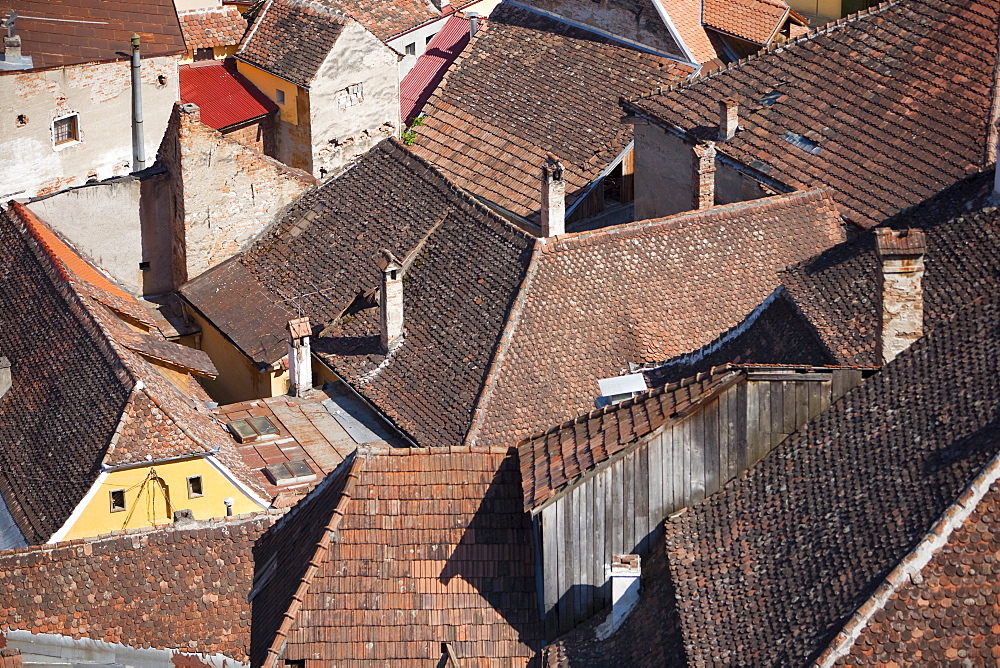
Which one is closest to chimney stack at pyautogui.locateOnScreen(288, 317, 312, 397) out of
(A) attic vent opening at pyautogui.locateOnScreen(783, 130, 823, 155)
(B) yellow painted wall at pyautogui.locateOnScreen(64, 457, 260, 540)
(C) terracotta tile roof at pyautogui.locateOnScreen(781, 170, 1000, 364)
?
(B) yellow painted wall at pyautogui.locateOnScreen(64, 457, 260, 540)

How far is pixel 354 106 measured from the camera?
148 feet

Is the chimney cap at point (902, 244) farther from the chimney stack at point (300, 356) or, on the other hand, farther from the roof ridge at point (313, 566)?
the chimney stack at point (300, 356)

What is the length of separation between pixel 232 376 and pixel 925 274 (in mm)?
18327

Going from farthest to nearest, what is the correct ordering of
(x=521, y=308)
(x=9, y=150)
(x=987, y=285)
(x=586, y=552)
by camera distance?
(x=9, y=150) → (x=521, y=308) → (x=987, y=285) → (x=586, y=552)

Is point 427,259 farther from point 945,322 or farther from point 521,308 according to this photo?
point 945,322

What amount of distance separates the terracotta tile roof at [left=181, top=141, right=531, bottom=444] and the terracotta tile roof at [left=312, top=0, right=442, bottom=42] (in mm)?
10280

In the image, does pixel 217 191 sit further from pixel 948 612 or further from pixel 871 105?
pixel 948 612

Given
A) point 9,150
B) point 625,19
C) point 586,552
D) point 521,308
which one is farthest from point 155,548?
point 625,19

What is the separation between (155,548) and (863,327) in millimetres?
11468

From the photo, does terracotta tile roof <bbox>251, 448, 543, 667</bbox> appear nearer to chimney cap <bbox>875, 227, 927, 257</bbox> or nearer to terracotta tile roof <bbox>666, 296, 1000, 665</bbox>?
terracotta tile roof <bbox>666, 296, 1000, 665</bbox>

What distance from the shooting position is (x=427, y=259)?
37188 millimetres

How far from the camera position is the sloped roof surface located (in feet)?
61.3

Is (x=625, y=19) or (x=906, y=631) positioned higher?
(x=625, y=19)

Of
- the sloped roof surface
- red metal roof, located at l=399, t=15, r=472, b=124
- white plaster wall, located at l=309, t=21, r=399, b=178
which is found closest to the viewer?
the sloped roof surface
